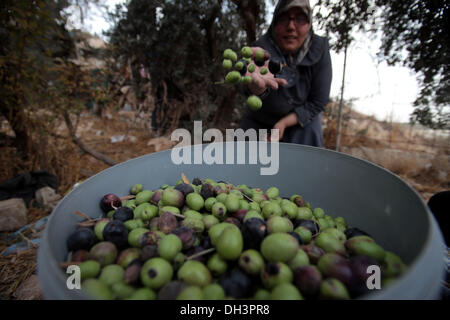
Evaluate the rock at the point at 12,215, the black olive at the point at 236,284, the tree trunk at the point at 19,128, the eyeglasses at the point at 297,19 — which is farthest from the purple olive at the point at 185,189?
the tree trunk at the point at 19,128

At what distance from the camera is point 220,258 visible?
105 cm

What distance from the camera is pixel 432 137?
5.54 metres

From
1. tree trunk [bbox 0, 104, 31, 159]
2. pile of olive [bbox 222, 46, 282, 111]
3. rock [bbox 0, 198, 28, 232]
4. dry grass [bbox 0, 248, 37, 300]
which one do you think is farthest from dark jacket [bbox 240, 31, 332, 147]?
tree trunk [bbox 0, 104, 31, 159]

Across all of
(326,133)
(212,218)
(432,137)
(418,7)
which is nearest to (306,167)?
(212,218)

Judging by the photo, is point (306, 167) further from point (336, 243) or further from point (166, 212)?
point (166, 212)

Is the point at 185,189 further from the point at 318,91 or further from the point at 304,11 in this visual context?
the point at 304,11

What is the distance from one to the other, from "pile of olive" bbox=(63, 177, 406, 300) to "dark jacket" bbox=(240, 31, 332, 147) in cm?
→ 158

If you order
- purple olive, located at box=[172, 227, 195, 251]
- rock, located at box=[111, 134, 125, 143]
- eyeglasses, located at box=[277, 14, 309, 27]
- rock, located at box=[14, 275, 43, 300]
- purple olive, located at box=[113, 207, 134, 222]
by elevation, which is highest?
eyeglasses, located at box=[277, 14, 309, 27]

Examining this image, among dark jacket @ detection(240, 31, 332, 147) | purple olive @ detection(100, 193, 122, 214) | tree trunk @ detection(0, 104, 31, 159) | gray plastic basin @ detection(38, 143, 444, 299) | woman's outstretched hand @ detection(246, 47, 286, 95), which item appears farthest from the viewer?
tree trunk @ detection(0, 104, 31, 159)

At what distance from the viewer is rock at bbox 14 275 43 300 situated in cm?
178

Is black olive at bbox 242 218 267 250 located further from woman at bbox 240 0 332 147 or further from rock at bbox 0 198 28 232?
rock at bbox 0 198 28 232

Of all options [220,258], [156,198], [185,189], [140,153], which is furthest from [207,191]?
[140,153]

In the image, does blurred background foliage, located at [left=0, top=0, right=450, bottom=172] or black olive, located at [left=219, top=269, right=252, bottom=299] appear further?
blurred background foliage, located at [left=0, top=0, right=450, bottom=172]
